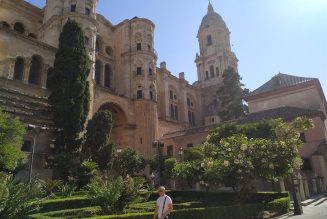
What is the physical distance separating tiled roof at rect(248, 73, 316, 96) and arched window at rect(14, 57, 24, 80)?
27394 millimetres

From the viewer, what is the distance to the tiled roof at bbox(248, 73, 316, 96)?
3614cm

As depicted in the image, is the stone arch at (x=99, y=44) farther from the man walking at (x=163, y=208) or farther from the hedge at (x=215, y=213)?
the man walking at (x=163, y=208)

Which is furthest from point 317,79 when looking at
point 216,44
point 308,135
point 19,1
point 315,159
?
point 19,1

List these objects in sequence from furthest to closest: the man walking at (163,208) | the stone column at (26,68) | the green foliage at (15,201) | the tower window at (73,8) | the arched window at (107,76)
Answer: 1. the arched window at (107,76)
2. the tower window at (73,8)
3. the stone column at (26,68)
4. the green foliage at (15,201)
5. the man walking at (163,208)

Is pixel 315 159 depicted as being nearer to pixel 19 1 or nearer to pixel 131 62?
pixel 131 62

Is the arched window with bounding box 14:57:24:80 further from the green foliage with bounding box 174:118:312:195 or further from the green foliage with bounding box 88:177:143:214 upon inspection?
the green foliage with bounding box 174:118:312:195

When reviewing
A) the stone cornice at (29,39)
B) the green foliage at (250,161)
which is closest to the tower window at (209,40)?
the stone cornice at (29,39)

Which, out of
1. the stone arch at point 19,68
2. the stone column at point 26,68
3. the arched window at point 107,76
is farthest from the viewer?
the arched window at point 107,76

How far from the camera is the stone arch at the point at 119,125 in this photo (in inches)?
1453

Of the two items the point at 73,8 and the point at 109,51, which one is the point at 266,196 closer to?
the point at 73,8

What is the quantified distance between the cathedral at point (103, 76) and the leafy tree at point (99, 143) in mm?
3101

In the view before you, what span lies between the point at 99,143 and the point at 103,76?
16621 millimetres

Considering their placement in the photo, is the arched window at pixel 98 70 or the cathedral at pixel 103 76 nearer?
the cathedral at pixel 103 76

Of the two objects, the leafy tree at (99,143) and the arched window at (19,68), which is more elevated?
the arched window at (19,68)
